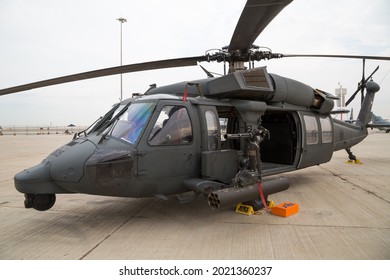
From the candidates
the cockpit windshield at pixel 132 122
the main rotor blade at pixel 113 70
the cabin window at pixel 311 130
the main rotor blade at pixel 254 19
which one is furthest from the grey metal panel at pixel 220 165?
the cabin window at pixel 311 130

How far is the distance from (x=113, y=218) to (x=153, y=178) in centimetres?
123

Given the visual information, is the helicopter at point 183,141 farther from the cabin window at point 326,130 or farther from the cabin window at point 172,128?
the cabin window at point 326,130

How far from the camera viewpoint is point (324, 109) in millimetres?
7551

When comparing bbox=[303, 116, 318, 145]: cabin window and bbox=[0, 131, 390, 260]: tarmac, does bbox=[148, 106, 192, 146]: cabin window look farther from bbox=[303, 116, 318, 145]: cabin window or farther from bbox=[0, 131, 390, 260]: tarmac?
bbox=[303, 116, 318, 145]: cabin window

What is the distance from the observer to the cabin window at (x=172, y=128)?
4629mm

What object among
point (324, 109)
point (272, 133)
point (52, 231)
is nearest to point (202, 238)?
point (52, 231)

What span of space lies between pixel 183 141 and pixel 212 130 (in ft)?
2.10

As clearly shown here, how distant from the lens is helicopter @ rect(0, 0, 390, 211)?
4180mm

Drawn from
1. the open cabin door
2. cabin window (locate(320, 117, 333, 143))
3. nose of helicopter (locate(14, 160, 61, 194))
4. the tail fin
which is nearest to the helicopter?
nose of helicopter (locate(14, 160, 61, 194))

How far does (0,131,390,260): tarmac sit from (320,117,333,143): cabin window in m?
1.59

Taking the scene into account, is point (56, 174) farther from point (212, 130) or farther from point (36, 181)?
point (212, 130)

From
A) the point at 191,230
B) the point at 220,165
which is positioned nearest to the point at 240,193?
the point at 220,165

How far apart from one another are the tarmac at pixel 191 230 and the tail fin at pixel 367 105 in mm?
4387

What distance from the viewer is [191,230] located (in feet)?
14.7
